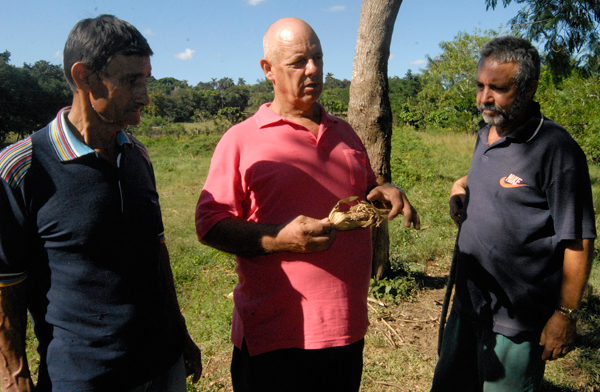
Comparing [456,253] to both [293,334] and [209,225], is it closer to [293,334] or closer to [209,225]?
[293,334]

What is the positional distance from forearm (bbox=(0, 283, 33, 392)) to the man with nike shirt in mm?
2075

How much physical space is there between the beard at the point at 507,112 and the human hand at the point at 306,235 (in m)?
1.14

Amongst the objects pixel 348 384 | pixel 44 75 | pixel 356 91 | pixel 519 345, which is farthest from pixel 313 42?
pixel 44 75

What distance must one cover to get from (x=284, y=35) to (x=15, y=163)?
1190mm

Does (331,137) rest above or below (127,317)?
above

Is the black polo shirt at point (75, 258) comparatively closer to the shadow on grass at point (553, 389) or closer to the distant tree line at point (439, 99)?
the shadow on grass at point (553, 389)

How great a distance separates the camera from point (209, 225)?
5.82ft

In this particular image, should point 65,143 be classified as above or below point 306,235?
above

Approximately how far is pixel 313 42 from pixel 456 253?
1493mm

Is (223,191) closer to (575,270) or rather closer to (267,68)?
(267,68)

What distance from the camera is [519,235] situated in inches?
78.6

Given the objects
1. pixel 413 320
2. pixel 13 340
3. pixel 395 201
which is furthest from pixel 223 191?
pixel 413 320

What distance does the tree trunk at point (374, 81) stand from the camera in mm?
3980

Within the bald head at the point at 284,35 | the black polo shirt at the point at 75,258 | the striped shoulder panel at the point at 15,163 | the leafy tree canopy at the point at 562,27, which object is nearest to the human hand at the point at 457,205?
the bald head at the point at 284,35
